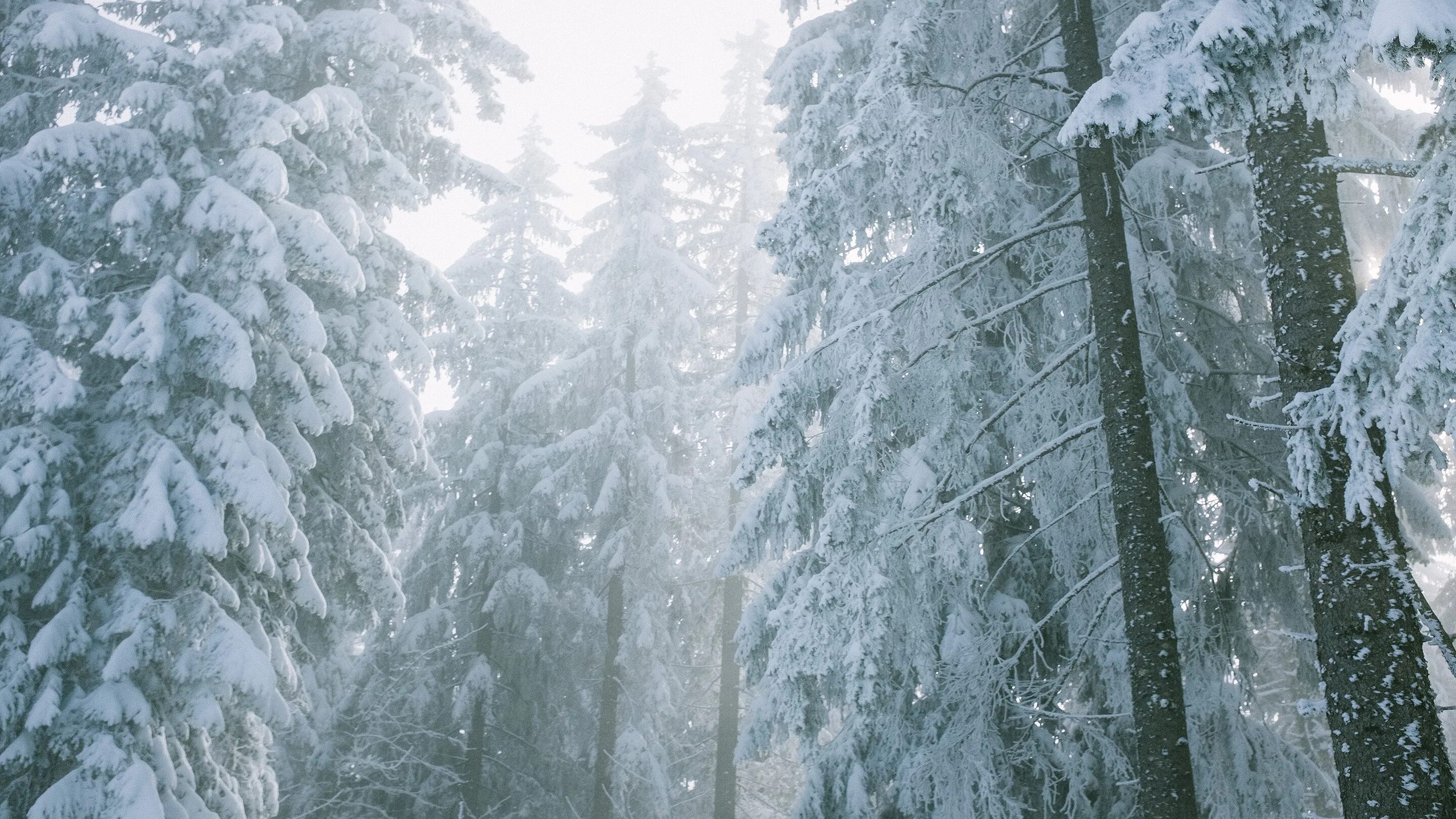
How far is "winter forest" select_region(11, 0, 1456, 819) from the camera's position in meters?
4.15

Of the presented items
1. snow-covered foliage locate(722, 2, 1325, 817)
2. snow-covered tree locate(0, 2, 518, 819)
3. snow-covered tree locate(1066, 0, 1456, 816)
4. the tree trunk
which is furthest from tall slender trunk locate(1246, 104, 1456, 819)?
the tree trunk

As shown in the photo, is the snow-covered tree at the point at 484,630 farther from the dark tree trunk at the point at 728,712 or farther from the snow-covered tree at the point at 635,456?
the dark tree trunk at the point at 728,712

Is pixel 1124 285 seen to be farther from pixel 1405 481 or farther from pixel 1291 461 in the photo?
pixel 1405 481

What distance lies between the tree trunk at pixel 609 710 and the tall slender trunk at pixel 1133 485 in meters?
12.8

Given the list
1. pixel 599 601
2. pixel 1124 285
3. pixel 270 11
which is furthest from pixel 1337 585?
pixel 599 601

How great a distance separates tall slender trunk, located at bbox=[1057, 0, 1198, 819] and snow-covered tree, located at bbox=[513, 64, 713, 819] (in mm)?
11884

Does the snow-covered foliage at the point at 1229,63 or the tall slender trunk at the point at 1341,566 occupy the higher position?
the snow-covered foliage at the point at 1229,63

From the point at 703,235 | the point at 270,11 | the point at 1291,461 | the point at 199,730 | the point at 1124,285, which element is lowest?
the point at 199,730

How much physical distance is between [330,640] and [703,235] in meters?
12.7

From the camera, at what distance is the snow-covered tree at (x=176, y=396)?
761 cm

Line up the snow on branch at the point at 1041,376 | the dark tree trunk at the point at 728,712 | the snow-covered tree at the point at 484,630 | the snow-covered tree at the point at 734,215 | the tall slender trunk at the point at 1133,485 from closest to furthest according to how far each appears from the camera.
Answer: the tall slender trunk at the point at 1133,485, the snow on branch at the point at 1041,376, the dark tree trunk at the point at 728,712, the snow-covered tree at the point at 484,630, the snow-covered tree at the point at 734,215

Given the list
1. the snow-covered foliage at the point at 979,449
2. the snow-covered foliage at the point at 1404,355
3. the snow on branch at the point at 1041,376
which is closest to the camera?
the snow-covered foliage at the point at 1404,355

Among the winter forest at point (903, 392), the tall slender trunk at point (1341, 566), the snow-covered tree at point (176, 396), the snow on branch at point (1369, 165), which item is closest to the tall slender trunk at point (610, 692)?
the winter forest at point (903, 392)

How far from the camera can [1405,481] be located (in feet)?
27.3
